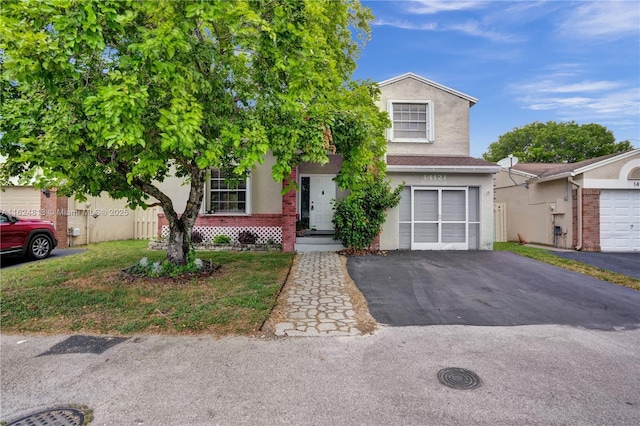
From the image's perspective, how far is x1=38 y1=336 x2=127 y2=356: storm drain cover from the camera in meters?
3.74

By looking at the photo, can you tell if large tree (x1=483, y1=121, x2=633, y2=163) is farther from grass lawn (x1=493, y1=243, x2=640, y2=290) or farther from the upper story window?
grass lawn (x1=493, y1=243, x2=640, y2=290)

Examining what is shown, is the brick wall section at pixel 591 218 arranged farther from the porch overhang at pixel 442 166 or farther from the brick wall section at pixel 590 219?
the porch overhang at pixel 442 166

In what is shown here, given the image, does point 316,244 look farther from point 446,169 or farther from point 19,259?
point 19,259

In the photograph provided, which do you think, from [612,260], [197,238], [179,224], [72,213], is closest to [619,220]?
[612,260]

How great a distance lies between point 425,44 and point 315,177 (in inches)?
265

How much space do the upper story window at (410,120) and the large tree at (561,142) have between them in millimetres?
22978

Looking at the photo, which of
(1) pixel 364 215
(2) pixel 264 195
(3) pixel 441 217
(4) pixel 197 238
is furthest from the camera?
(2) pixel 264 195

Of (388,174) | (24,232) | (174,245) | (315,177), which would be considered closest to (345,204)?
(388,174)

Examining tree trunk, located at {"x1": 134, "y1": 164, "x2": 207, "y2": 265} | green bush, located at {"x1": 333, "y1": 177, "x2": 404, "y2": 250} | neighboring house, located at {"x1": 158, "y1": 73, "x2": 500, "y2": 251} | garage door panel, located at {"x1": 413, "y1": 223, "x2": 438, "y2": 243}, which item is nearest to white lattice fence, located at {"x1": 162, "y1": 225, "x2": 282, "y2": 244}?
neighboring house, located at {"x1": 158, "y1": 73, "x2": 500, "y2": 251}

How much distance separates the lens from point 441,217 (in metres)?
10.9

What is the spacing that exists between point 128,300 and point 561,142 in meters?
37.7

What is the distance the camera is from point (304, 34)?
449 centimetres

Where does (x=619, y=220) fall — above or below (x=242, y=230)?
above

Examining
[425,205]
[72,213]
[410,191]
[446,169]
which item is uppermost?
[446,169]
